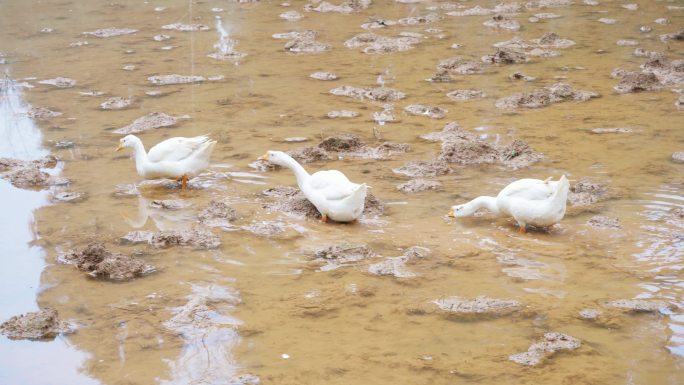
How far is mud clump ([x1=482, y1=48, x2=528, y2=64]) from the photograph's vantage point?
12.8 meters

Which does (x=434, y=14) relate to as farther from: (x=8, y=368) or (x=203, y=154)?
(x=8, y=368)

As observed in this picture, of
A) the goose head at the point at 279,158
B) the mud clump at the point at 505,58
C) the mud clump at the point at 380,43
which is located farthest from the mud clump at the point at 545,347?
the mud clump at the point at 380,43

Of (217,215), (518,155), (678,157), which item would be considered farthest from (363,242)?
(678,157)

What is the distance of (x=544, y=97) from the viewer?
10844mm

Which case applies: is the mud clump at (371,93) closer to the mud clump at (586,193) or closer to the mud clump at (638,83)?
the mud clump at (638,83)

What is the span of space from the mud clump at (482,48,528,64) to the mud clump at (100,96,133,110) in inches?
192

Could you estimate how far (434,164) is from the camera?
8617 millimetres

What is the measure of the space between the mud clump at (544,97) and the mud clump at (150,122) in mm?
3678

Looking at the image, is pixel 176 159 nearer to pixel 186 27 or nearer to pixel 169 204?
pixel 169 204

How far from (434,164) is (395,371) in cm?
375

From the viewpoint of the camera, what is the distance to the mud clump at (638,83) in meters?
11.3

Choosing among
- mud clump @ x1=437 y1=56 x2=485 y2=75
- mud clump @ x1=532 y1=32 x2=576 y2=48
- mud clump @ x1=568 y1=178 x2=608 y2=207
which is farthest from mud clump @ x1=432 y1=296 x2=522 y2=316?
mud clump @ x1=532 y1=32 x2=576 y2=48

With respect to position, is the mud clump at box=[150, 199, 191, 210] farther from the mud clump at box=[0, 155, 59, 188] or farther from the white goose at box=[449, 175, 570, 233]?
the white goose at box=[449, 175, 570, 233]

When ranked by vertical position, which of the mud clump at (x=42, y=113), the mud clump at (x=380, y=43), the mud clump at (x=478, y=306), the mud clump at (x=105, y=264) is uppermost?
the mud clump at (x=105, y=264)
